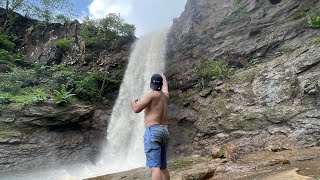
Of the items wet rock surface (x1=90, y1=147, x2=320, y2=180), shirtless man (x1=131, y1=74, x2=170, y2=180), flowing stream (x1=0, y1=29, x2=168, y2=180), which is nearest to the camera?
shirtless man (x1=131, y1=74, x2=170, y2=180)

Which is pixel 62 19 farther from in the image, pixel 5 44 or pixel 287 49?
pixel 287 49

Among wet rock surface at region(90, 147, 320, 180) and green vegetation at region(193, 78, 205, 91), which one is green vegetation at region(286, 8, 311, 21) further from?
wet rock surface at region(90, 147, 320, 180)

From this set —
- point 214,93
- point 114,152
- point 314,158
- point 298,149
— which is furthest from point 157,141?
point 114,152

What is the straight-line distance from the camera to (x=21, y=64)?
70.6 ft

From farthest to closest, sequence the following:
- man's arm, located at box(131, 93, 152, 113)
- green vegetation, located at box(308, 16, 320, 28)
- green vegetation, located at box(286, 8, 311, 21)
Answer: green vegetation, located at box(286, 8, 311, 21) < green vegetation, located at box(308, 16, 320, 28) < man's arm, located at box(131, 93, 152, 113)

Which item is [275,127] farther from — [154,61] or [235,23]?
[154,61]

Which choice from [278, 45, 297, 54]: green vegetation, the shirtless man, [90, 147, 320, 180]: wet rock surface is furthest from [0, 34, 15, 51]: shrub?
the shirtless man

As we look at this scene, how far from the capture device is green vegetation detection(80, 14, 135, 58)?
22797 millimetres

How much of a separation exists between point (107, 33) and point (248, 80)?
1366cm

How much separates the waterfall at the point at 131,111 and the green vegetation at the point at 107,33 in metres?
1.23

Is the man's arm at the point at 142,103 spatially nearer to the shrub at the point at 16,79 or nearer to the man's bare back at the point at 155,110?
the man's bare back at the point at 155,110

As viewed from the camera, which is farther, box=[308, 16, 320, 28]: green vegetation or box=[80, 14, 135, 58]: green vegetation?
box=[80, 14, 135, 58]: green vegetation

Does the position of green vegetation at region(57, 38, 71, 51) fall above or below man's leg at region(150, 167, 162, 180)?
above

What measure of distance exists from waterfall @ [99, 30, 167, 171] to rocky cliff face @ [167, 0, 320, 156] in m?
1.76
